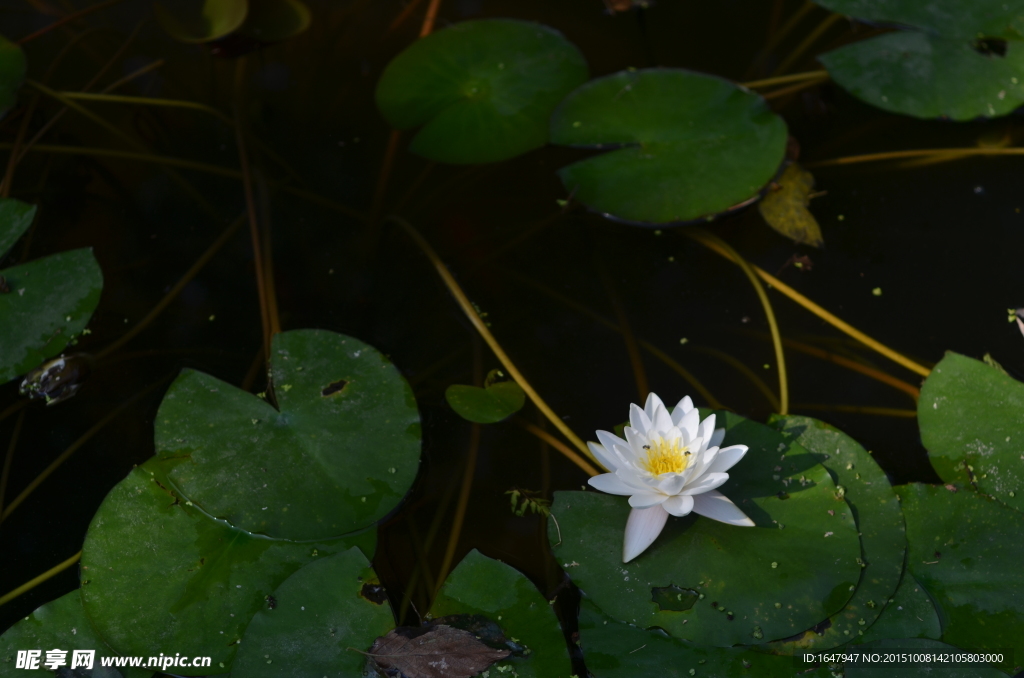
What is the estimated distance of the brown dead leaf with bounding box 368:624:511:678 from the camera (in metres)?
1.69

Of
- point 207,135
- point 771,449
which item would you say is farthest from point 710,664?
point 207,135

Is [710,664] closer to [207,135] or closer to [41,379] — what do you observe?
[41,379]

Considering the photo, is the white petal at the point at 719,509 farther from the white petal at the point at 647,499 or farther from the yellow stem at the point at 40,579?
the yellow stem at the point at 40,579

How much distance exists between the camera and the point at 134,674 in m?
1.74

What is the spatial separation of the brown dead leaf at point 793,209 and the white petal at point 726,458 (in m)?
1.21

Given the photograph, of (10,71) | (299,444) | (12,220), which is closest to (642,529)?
(299,444)

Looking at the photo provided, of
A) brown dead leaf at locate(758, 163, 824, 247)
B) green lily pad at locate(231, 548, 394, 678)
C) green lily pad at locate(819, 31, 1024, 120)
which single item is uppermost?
green lily pad at locate(819, 31, 1024, 120)

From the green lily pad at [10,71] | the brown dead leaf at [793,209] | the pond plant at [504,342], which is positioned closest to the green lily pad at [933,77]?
the pond plant at [504,342]

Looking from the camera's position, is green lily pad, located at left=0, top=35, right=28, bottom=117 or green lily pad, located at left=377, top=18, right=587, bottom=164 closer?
green lily pad, located at left=377, top=18, right=587, bottom=164

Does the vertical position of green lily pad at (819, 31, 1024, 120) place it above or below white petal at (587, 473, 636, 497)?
above

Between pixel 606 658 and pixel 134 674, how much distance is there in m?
1.29

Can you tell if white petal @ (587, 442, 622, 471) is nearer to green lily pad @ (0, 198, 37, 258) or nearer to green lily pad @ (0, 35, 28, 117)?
green lily pad @ (0, 198, 37, 258)

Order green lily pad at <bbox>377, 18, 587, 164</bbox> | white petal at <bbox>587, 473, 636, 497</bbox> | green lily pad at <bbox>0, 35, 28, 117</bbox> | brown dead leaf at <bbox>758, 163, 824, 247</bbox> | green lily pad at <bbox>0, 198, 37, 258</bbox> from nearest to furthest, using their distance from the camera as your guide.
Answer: white petal at <bbox>587, 473, 636, 497</bbox> → green lily pad at <bbox>0, 198, 37, 258</bbox> → brown dead leaf at <bbox>758, 163, 824, 247</bbox> → green lily pad at <bbox>377, 18, 587, 164</bbox> → green lily pad at <bbox>0, 35, 28, 117</bbox>

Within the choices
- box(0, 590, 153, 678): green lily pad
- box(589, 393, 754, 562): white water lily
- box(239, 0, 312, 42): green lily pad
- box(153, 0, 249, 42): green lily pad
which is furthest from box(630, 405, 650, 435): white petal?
box(153, 0, 249, 42): green lily pad
